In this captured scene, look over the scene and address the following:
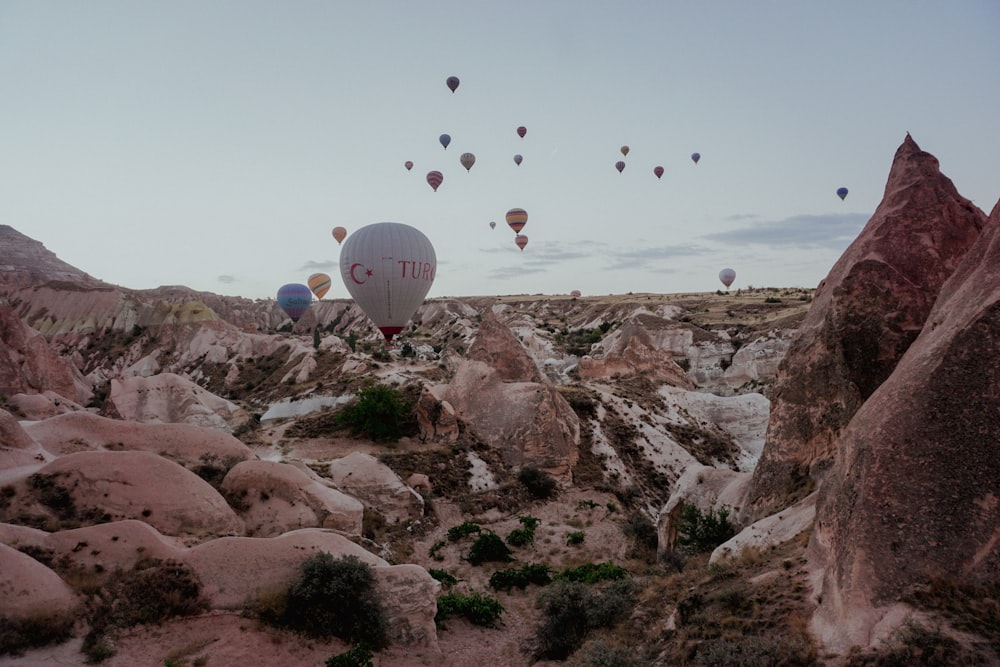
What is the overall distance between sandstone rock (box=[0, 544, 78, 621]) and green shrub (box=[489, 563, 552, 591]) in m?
9.55

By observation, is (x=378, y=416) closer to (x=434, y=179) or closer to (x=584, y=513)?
(x=584, y=513)

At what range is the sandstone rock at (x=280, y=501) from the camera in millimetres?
13633

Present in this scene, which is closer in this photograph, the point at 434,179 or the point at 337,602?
the point at 337,602

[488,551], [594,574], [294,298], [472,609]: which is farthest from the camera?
[294,298]

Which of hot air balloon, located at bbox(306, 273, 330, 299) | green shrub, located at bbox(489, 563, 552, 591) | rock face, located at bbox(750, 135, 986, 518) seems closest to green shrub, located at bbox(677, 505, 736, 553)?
rock face, located at bbox(750, 135, 986, 518)

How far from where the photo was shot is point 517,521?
2062 cm

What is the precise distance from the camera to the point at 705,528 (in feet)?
42.8

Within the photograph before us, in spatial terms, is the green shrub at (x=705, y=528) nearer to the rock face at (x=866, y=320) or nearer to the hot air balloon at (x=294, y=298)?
the rock face at (x=866, y=320)

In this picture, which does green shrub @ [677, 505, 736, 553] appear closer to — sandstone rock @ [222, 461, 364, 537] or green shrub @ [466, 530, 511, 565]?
green shrub @ [466, 530, 511, 565]

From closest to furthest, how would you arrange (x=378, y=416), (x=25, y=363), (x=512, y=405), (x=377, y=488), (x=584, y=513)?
(x=377, y=488) → (x=584, y=513) → (x=378, y=416) → (x=512, y=405) → (x=25, y=363)

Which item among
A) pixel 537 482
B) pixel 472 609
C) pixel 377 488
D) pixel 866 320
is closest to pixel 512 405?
pixel 537 482

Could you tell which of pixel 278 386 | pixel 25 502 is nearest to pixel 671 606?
pixel 25 502

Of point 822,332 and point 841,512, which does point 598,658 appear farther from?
point 822,332

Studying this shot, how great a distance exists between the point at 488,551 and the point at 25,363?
25927 millimetres
